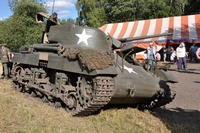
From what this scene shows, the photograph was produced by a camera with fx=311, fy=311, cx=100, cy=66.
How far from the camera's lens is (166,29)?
24.2 metres

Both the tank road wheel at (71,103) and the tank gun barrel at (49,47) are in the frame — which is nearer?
the tank road wheel at (71,103)

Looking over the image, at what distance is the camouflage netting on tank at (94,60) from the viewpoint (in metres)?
6.20

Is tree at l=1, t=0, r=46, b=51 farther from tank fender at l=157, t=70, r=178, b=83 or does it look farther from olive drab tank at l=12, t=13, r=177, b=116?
tank fender at l=157, t=70, r=178, b=83

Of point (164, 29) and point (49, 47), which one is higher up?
point (164, 29)

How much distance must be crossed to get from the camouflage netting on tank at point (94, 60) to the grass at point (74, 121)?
3.81 feet

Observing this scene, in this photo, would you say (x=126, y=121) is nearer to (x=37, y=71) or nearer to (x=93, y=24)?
(x=37, y=71)

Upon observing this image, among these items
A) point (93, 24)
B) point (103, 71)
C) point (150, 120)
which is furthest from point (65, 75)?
point (93, 24)

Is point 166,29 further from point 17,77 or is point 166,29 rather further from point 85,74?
point 85,74

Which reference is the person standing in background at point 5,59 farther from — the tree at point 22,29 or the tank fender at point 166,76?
the tree at point 22,29

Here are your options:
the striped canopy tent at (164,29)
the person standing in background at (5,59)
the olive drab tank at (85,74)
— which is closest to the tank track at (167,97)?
the olive drab tank at (85,74)

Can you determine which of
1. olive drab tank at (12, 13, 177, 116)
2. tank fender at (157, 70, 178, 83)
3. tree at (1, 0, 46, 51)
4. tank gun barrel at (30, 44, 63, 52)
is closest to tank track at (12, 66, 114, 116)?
olive drab tank at (12, 13, 177, 116)

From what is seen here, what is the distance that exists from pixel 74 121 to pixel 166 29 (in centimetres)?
1922

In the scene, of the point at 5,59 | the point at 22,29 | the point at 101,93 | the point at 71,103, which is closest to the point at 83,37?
the point at 71,103

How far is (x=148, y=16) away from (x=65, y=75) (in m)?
36.1
